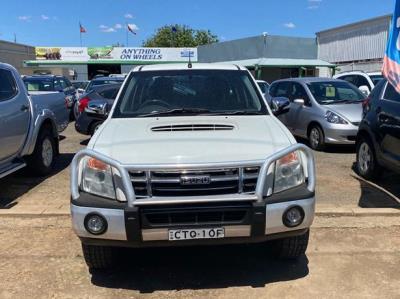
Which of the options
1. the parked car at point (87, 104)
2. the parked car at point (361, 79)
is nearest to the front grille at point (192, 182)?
the parked car at point (87, 104)

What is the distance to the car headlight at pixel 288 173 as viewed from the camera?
3.81 meters

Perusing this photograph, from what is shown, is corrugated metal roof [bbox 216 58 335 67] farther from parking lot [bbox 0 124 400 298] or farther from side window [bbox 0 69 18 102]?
parking lot [bbox 0 124 400 298]

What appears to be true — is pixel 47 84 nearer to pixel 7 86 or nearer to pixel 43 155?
pixel 43 155

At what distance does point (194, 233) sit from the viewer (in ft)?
12.2

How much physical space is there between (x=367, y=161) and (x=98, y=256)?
468cm

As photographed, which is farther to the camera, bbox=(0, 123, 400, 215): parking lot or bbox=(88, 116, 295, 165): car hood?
bbox=(0, 123, 400, 215): parking lot

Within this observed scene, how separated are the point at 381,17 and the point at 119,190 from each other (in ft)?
102

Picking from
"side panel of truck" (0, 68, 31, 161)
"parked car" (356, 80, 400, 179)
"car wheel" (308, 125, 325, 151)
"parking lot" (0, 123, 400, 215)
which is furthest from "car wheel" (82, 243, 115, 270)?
"car wheel" (308, 125, 325, 151)

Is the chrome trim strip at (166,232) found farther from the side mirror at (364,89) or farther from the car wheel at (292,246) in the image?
the side mirror at (364,89)

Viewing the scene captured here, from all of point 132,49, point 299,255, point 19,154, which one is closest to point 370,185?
point 299,255

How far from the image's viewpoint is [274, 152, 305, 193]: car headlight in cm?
381

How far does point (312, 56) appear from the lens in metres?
38.9

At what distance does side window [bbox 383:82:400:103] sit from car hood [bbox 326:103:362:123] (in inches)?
115

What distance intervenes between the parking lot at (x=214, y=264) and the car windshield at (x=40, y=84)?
10318mm
